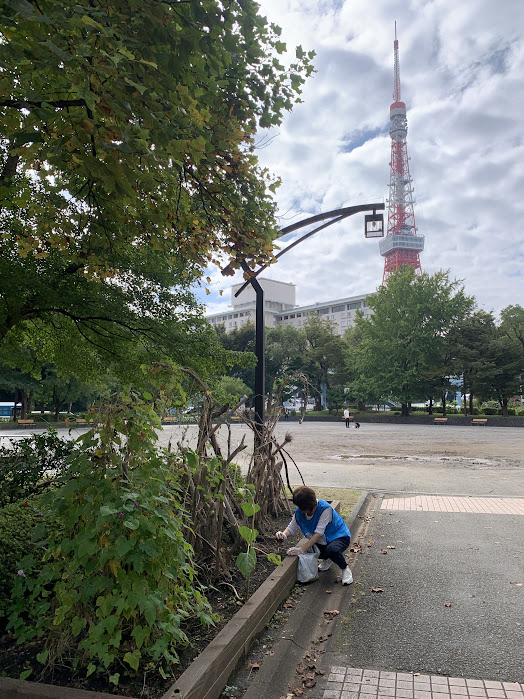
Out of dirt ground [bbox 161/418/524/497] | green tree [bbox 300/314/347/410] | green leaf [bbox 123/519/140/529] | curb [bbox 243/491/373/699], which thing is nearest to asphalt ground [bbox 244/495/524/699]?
curb [bbox 243/491/373/699]

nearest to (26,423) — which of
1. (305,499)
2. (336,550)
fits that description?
(305,499)

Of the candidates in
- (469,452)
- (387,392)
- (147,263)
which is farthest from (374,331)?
(147,263)

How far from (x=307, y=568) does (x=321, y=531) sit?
14.4 inches

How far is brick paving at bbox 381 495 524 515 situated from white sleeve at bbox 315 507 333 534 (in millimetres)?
3783

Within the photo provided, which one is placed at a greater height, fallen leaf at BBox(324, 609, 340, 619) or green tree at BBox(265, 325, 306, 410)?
green tree at BBox(265, 325, 306, 410)

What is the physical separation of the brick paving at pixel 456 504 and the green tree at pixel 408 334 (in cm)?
3484

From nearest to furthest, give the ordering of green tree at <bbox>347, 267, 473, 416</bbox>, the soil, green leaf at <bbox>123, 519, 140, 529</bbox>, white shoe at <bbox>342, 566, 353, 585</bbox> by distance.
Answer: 1. green leaf at <bbox>123, 519, 140, 529</bbox>
2. the soil
3. white shoe at <bbox>342, 566, 353, 585</bbox>
4. green tree at <bbox>347, 267, 473, 416</bbox>

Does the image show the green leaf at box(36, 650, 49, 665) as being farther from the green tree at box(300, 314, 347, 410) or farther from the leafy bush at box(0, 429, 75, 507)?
the green tree at box(300, 314, 347, 410)

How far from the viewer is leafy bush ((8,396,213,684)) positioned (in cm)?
255

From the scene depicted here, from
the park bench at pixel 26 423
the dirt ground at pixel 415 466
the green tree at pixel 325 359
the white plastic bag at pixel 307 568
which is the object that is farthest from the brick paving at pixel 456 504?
the green tree at pixel 325 359

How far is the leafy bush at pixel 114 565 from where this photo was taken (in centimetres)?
255

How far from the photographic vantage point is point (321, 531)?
4855 mm

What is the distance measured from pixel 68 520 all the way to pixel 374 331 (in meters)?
45.3

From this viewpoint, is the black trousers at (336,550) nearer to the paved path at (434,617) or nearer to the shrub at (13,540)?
the paved path at (434,617)
